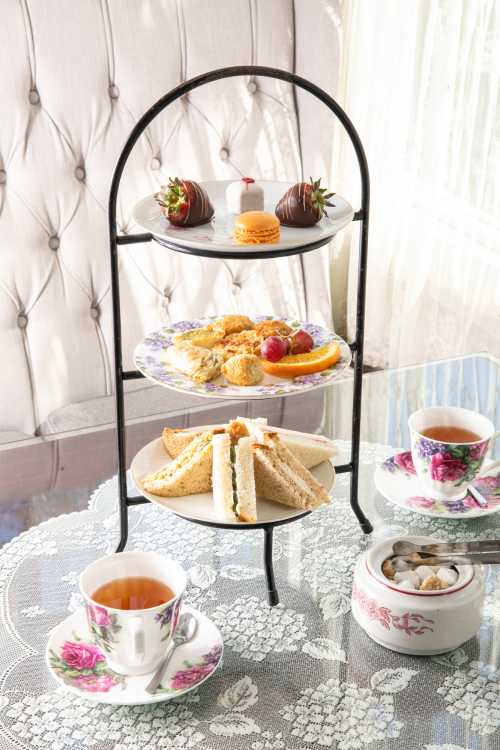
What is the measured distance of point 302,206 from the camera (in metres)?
1.08

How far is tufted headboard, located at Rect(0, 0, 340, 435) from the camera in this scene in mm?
1628

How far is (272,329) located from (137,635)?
0.46 meters

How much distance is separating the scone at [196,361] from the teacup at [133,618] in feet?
0.73

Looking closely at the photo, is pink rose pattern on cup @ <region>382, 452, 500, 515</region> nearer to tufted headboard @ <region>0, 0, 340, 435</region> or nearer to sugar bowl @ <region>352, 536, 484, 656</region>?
sugar bowl @ <region>352, 536, 484, 656</region>

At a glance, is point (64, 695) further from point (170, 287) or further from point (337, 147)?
point (337, 147)

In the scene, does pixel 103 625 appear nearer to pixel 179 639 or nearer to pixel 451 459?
pixel 179 639

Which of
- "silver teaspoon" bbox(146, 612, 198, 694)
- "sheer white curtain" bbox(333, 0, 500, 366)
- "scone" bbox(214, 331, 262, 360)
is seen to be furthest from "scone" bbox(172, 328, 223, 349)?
"sheer white curtain" bbox(333, 0, 500, 366)

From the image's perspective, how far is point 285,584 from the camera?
42.3 inches

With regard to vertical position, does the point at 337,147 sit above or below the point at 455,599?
above

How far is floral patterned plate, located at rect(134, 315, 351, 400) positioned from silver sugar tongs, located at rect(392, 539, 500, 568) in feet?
0.67

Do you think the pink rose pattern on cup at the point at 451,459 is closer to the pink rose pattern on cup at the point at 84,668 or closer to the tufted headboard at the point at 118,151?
the pink rose pattern on cup at the point at 84,668

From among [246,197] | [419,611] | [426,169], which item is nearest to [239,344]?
[246,197]

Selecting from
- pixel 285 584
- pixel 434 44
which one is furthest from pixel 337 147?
pixel 285 584

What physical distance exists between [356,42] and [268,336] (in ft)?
5.24
